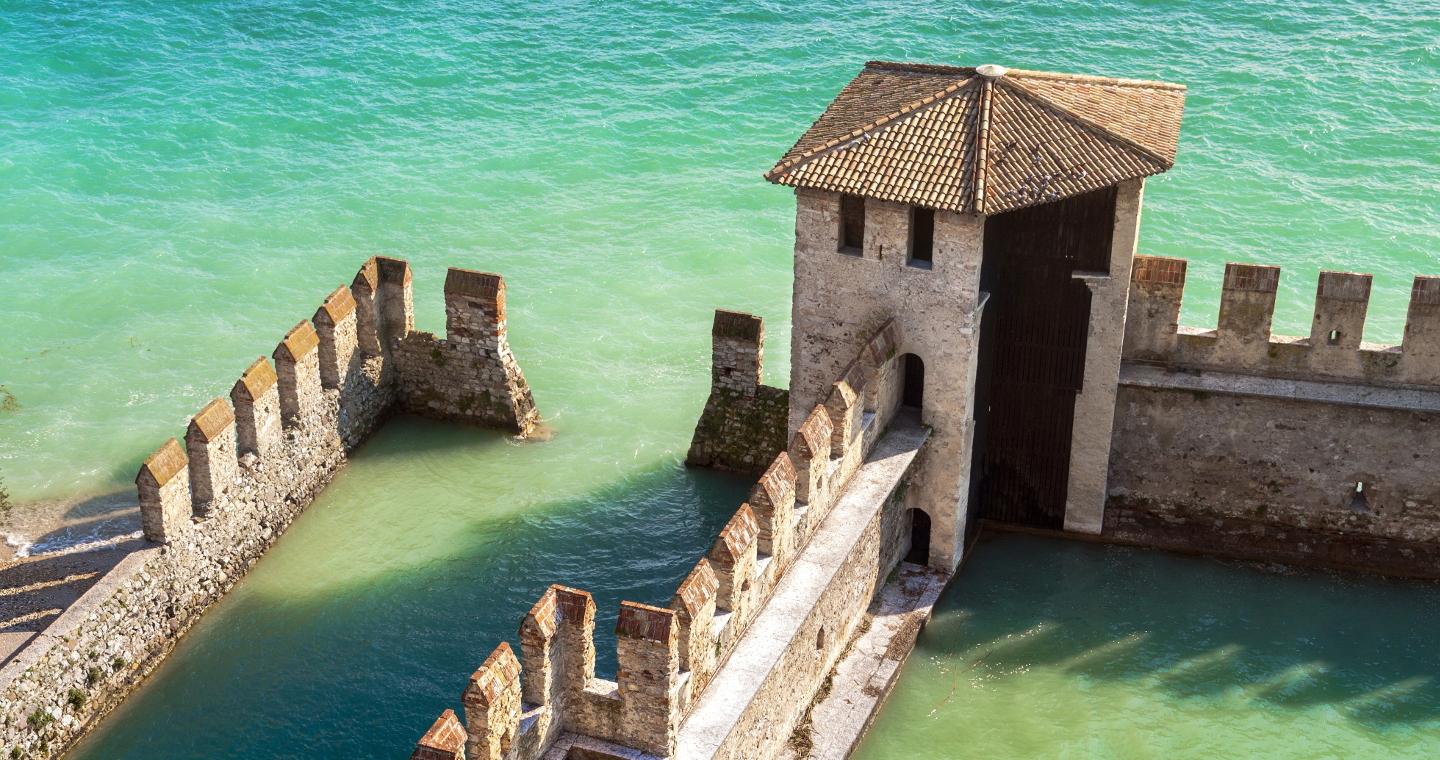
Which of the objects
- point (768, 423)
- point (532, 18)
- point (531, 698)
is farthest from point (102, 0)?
point (531, 698)

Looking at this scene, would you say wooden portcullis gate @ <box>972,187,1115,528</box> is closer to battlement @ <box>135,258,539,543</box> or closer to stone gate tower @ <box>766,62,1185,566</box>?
stone gate tower @ <box>766,62,1185,566</box>

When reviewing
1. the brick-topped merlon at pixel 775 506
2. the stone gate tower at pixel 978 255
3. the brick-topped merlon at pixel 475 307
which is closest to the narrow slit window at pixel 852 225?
the stone gate tower at pixel 978 255

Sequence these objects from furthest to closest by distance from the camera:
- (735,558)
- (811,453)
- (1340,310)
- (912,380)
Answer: (912,380)
(1340,310)
(811,453)
(735,558)

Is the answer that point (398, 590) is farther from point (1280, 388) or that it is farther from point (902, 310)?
point (1280, 388)

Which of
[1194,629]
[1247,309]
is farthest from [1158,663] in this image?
[1247,309]

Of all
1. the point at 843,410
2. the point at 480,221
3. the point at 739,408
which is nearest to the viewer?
the point at 843,410

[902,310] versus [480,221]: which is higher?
[902,310]
